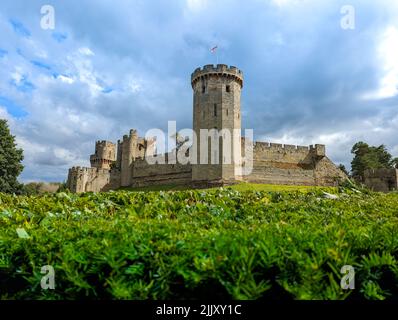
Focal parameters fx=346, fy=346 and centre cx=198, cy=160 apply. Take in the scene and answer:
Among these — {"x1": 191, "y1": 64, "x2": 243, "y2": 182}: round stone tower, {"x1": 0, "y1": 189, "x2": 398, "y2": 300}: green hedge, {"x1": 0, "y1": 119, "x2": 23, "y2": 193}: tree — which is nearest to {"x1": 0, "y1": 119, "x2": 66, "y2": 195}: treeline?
{"x1": 0, "y1": 119, "x2": 23, "y2": 193}: tree

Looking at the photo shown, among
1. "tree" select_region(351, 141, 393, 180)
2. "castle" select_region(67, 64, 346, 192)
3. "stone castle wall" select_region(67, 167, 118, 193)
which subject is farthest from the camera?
"tree" select_region(351, 141, 393, 180)

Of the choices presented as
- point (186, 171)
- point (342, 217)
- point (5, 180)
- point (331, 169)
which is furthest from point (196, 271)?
point (331, 169)

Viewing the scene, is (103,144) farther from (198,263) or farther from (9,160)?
(198,263)

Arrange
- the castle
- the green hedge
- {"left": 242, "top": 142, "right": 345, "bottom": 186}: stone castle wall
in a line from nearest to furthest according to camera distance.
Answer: the green hedge → the castle → {"left": 242, "top": 142, "right": 345, "bottom": 186}: stone castle wall

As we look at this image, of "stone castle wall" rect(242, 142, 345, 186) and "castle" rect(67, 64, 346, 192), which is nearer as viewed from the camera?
"castle" rect(67, 64, 346, 192)

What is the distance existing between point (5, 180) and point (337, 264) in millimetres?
49037

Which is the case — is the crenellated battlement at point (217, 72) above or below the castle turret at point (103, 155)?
above

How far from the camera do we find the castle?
43.4 metres

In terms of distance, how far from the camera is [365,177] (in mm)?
49625

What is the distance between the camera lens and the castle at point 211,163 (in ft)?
143

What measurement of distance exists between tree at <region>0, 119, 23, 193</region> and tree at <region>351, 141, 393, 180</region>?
57037mm

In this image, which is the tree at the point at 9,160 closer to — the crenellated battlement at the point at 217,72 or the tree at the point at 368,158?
the crenellated battlement at the point at 217,72

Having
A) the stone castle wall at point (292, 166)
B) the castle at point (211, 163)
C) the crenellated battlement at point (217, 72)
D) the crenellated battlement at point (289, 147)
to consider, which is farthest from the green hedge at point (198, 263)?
the crenellated battlement at point (289, 147)

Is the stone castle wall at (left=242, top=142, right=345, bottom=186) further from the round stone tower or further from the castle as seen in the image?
the round stone tower
